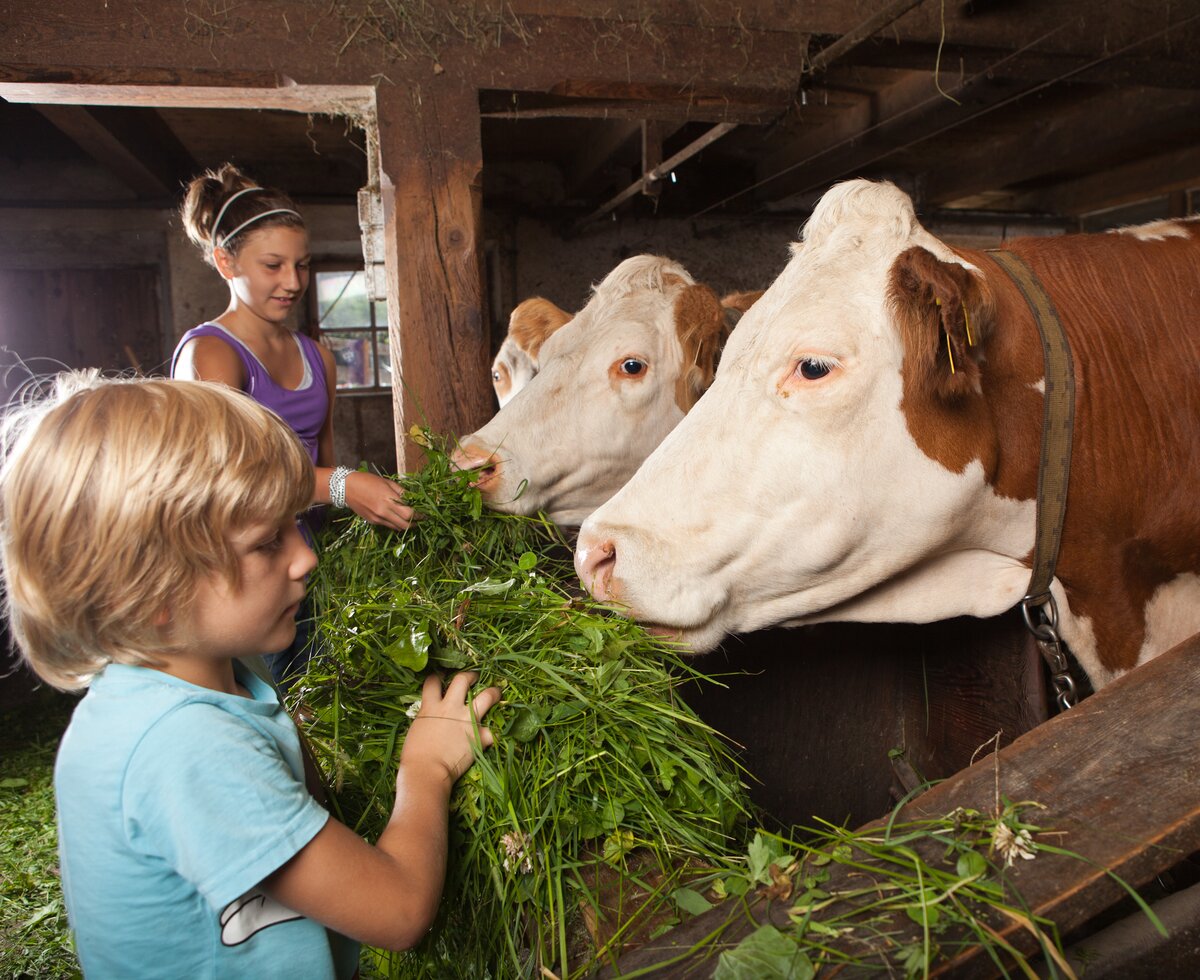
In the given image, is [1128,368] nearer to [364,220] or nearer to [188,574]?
[188,574]

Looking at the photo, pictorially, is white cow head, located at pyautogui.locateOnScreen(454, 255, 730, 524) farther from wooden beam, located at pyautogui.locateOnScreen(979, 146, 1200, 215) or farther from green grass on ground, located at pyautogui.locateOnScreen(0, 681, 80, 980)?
wooden beam, located at pyautogui.locateOnScreen(979, 146, 1200, 215)

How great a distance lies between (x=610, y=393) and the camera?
10.3 ft

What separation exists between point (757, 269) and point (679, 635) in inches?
383

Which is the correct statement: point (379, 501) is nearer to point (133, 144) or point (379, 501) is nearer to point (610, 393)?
point (610, 393)

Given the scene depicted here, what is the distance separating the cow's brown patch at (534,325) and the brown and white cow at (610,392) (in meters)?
0.69

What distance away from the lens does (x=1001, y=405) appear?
6.28 ft

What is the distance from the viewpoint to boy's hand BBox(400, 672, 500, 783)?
1399 mm

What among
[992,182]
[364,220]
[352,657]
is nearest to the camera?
[352,657]

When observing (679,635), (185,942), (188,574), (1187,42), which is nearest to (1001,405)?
(679,635)

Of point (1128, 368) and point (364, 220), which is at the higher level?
point (364, 220)

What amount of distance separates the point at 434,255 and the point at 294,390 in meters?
0.66

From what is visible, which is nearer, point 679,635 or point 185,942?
point 185,942

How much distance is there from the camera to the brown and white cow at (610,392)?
10.00 ft

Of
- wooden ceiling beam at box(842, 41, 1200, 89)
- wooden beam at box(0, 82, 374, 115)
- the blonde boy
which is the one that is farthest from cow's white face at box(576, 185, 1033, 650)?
wooden ceiling beam at box(842, 41, 1200, 89)
